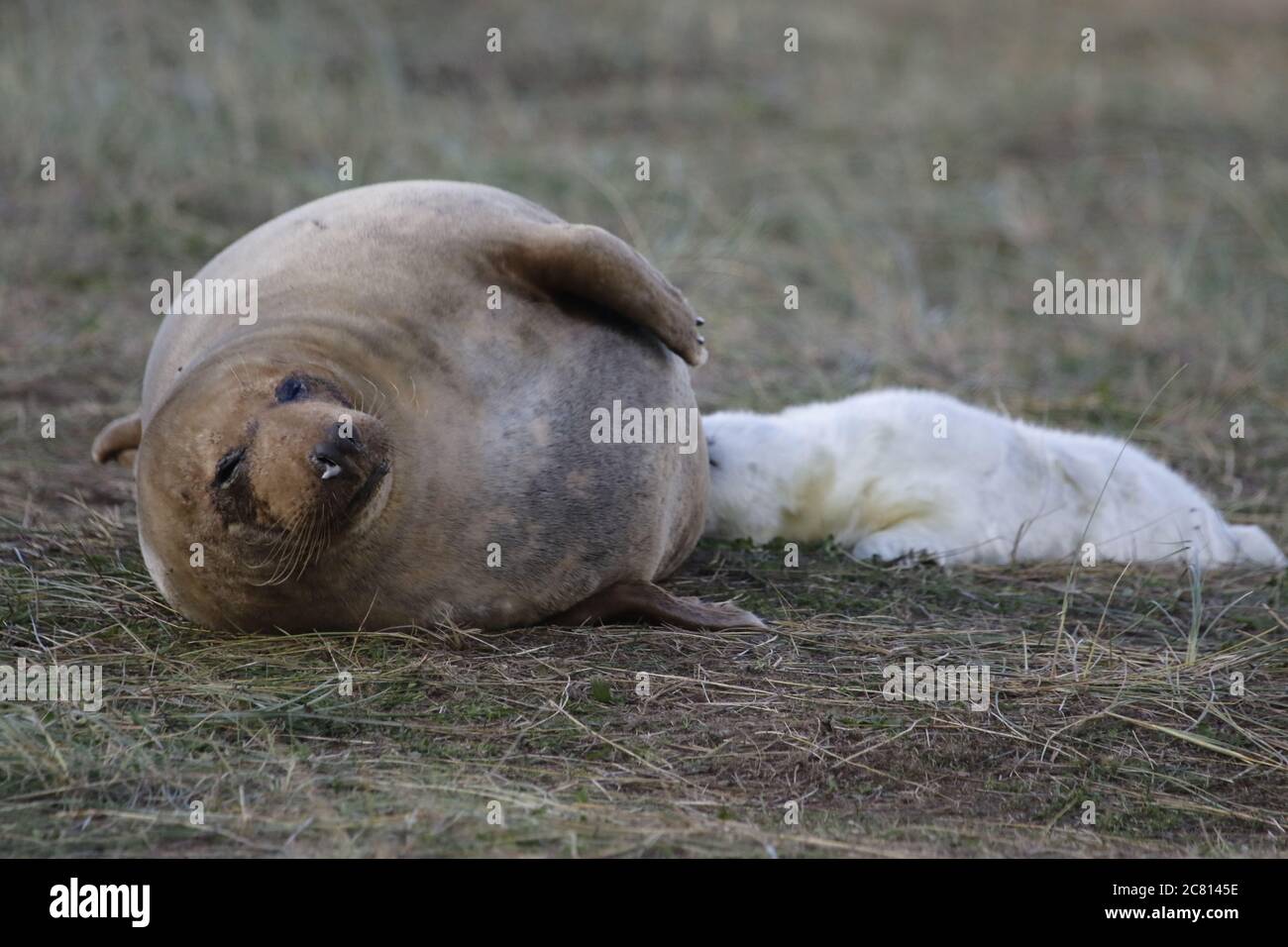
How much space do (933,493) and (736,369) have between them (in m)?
1.76

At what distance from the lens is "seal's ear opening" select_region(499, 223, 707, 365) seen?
3.94 m

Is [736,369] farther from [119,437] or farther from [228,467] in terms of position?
[228,467]

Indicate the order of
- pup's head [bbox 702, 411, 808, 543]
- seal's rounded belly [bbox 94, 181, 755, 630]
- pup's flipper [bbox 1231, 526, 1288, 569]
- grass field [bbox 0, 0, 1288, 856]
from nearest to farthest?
grass field [bbox 0, 0, 1288, 856]
seal's rounded belly [bbox 94, 181, 755, 630]
pup's head [bbox 702, 411, 808, 543]
pup's flipper [bbox 1231, 526, 1288, 569]

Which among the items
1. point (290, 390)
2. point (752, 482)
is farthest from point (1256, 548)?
point (290, 390)

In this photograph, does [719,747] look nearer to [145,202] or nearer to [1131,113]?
[145,202]

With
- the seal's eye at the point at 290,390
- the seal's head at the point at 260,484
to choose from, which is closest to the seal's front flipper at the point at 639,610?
the seal's head at the point at 260,484

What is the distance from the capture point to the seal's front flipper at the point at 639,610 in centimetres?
383

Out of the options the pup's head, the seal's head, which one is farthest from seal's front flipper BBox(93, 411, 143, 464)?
the pup's head

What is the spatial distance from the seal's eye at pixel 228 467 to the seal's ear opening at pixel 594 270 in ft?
3.34

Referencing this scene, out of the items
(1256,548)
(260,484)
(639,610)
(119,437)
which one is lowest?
(639,610)

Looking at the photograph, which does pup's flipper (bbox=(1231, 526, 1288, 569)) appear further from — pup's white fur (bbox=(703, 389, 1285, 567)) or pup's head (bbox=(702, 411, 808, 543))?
pup's head (bbox=(702, 411, 808, 543))

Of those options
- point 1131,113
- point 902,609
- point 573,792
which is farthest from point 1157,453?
point 1131,113

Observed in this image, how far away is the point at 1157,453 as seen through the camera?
19.7ft

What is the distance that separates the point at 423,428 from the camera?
3.53 metres
